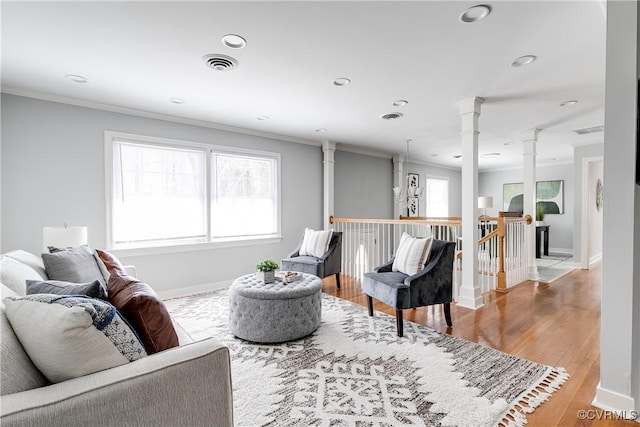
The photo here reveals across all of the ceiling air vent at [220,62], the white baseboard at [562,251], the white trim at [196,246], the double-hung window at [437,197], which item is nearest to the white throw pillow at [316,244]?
the white trim at [196,246]

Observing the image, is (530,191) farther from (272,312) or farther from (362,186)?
(272,312)

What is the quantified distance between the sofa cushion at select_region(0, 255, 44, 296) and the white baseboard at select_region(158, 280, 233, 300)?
211cm

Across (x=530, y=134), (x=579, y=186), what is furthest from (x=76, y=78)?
(x=579, y=186)

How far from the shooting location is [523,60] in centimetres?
252

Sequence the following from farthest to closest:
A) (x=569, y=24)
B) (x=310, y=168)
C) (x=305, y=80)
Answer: (x=310, y=168) → (x=305, y=80) → (x=569, y=24)

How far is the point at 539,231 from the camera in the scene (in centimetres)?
750

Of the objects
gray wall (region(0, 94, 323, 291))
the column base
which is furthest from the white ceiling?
the column base

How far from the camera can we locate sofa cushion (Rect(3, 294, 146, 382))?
37.8 inches

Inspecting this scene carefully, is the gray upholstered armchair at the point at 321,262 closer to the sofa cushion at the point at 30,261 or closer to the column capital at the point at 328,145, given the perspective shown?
the column capital at the point at 328,145

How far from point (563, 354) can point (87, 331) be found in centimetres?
312

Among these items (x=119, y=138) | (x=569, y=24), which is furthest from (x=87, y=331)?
(x=119, y=138)

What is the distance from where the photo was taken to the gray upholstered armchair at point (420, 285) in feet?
8.88

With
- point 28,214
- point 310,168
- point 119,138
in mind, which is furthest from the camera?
point 310,168

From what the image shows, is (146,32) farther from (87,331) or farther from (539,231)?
(539,231)
